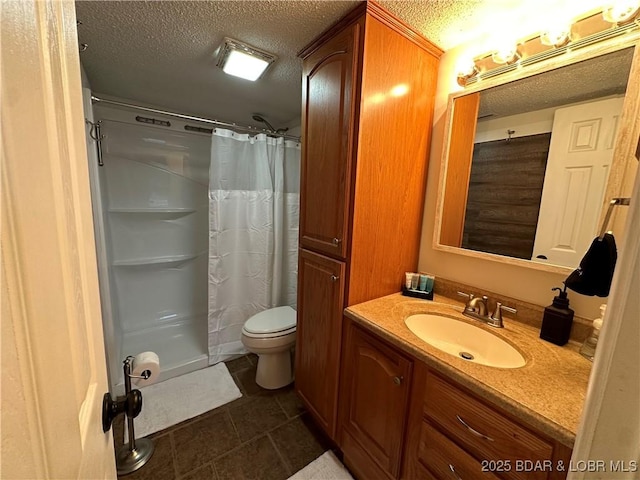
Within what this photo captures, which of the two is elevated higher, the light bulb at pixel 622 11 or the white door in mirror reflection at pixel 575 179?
the light bulb at pixel 622 11

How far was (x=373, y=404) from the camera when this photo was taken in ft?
3.80

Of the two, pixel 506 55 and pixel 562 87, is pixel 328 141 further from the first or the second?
pixel 562 87

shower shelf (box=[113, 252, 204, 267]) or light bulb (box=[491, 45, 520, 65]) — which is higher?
light bulb (box=[491, 45, 520, 65])

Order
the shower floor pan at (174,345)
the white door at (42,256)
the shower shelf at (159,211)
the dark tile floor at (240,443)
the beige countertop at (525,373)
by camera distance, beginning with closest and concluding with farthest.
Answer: the white door at (42,256), the beige countertop at (525,373), the dark tile floor at (240,443), the shower floor pan at (174,345), the shower shelf at (159,211)

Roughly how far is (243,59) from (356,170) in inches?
38.4

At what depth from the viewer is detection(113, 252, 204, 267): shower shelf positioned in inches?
94.6

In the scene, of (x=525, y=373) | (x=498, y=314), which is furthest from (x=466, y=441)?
(x=498, y=314)

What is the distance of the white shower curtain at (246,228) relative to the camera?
6.81 feet

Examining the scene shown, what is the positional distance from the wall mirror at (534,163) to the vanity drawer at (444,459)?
2.59 feet

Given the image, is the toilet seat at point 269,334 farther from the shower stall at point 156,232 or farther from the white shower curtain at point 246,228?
the shower stall at point 156,232

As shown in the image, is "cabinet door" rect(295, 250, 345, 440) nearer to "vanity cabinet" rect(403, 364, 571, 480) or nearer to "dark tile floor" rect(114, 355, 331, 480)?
"dark tile floor" rect(114, 355, 331, 480)

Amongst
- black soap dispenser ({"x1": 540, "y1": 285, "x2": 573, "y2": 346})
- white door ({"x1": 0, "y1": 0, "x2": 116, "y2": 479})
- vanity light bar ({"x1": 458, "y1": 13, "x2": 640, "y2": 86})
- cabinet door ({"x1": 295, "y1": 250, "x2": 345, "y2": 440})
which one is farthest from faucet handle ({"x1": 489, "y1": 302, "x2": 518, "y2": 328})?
white door ({"x1": 0, "y1": 0, "x2": 116, "y2": 479})

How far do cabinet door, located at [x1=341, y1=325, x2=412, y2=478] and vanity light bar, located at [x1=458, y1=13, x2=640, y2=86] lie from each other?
1340 millimetres

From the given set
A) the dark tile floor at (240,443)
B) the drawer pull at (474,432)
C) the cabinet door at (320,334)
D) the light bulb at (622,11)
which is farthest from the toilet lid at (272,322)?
the light bulb at (622,11)
